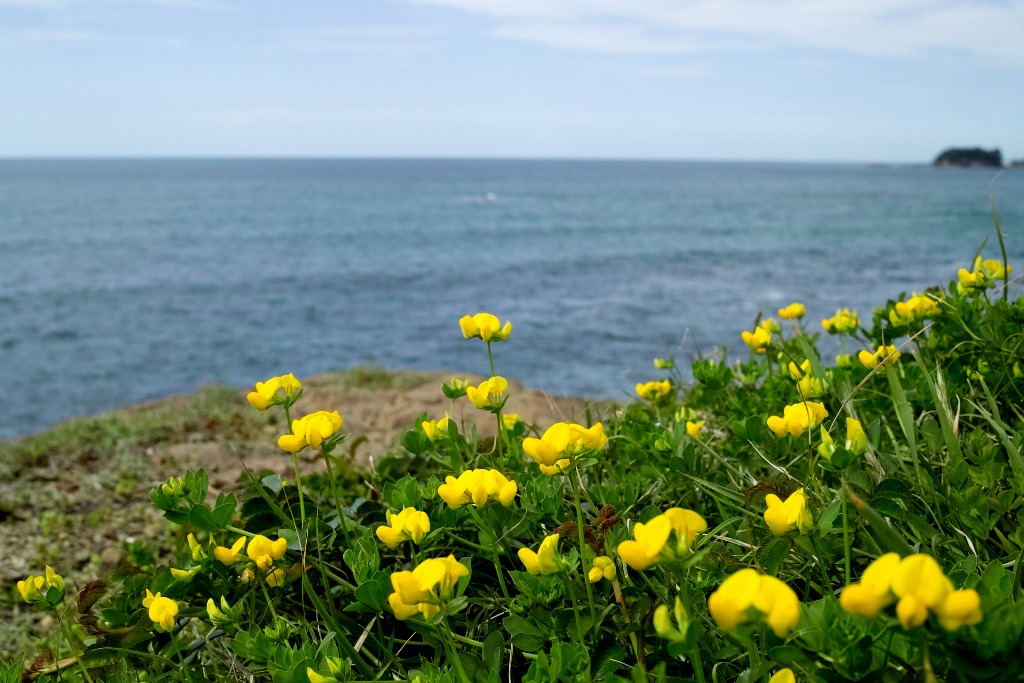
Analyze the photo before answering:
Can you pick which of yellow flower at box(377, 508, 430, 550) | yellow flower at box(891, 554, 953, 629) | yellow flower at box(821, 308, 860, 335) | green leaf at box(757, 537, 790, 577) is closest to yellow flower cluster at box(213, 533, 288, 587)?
yellow flower at box(377, 508, 430, 550)

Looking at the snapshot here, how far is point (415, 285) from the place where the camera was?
89.7 feet

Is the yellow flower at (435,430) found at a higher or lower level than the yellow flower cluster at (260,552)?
higher

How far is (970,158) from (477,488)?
6834 inches

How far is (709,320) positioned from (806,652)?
62.2ft

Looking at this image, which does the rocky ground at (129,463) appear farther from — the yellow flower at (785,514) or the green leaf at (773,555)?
the yellow flower at (785,514)

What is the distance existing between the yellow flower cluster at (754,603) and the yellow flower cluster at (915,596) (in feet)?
0.16

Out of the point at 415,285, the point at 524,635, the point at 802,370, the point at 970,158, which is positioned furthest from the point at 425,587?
the point at 970,158

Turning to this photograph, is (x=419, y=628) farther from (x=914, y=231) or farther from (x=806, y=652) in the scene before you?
(x=914, y=231)

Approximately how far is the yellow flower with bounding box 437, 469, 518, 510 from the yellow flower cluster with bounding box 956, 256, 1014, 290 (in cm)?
155

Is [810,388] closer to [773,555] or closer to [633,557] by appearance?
[773,555]

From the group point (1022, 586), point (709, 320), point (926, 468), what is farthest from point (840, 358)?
point (709, 320)

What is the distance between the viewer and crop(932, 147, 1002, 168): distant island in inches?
5571

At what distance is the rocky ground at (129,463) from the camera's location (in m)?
3.55

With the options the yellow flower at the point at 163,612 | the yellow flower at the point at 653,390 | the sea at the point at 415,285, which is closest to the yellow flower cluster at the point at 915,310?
the sea at the point at 415,285
